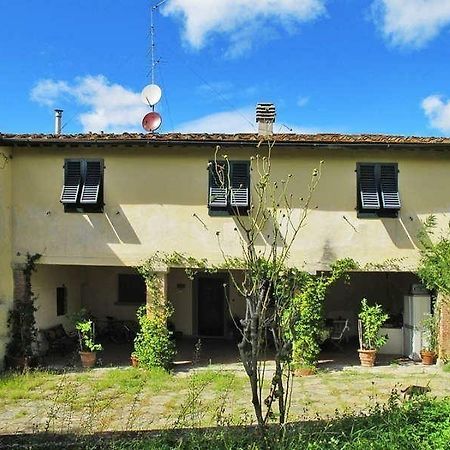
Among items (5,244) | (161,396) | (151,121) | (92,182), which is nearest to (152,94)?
(151,121)

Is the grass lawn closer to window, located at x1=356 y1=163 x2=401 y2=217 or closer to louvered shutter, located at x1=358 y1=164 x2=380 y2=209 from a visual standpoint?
window, located at x1=356 y1=163 x2=401 y2=217

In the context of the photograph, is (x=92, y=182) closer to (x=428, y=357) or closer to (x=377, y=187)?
(x=377, y=187)

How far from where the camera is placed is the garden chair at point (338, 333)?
16.3 metres

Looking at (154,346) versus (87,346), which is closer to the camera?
(154,346)

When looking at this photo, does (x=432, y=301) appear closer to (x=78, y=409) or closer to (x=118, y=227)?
(x=118, y=227)

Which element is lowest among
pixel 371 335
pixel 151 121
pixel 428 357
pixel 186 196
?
pixel 428 357

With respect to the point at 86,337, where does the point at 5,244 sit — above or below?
above

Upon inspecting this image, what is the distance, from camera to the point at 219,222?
1427 cm

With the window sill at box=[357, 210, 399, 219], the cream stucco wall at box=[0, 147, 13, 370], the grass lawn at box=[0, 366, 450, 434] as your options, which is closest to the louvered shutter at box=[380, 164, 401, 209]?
the window sill at box=[357, 210, 399, 219]

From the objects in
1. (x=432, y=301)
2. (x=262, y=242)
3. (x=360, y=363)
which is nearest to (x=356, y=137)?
(x=262, y=242)

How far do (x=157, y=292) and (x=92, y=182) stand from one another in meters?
3.54

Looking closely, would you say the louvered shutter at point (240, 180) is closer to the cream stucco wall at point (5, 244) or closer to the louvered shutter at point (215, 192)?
the louvered shutter at point (215, 192)

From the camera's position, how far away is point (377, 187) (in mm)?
14023

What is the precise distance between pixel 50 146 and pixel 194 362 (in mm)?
7361
